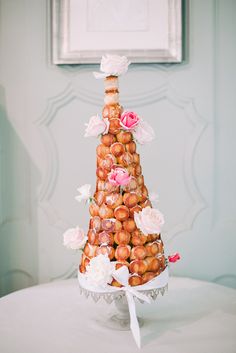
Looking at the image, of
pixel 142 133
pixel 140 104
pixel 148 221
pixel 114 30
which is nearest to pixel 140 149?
pixel 140 104

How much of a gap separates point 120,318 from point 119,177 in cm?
45

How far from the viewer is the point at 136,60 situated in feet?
5.98

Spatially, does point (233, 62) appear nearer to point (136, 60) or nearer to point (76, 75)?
point (136, 60)

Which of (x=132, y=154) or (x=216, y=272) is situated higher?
(x=132, y=154)

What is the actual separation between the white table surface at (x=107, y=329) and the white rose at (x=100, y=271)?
0.17 meters

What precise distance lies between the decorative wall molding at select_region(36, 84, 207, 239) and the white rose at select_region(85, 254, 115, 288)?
84 cm

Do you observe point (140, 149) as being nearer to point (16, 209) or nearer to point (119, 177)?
point (16, 209)

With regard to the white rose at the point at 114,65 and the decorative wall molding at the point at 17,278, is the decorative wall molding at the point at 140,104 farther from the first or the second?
the white rose at the point at 114,65

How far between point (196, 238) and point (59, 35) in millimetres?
1174

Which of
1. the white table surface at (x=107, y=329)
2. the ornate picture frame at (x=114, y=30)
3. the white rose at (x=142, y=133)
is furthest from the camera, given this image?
the ornate picture frame at (x=114, y=30)

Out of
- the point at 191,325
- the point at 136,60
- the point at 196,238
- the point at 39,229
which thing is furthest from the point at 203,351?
the point at 136,60

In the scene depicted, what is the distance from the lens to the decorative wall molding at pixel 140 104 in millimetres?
1849

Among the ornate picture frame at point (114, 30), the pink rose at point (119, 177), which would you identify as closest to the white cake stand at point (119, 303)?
the pink rose at point (119, 177)

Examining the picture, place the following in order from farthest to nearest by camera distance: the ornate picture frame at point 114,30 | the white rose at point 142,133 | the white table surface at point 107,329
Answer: the ornate picture frame at point 114,30 < the white rose at point 142,133 < the white table surface at point 107,329
